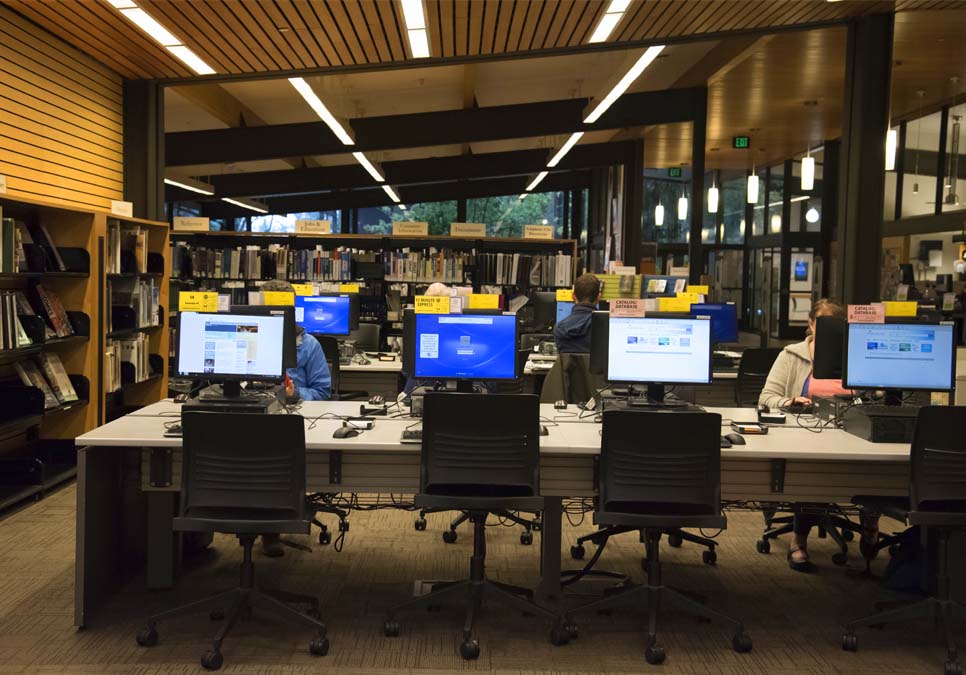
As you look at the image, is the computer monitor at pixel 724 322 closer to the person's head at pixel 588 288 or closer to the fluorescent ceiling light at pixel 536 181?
the person's head at pixel 588 288

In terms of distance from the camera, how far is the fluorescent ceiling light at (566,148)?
441 inches

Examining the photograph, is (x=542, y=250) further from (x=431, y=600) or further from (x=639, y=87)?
(x=431, y=600)

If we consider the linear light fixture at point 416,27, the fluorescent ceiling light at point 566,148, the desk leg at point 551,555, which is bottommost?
the desk leg at point 551,555

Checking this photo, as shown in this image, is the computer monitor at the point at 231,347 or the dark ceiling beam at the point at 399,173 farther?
the dark ceiling beam at the point at 399,173

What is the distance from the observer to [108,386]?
263 inches

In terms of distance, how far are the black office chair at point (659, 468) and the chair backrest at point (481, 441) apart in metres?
0.30

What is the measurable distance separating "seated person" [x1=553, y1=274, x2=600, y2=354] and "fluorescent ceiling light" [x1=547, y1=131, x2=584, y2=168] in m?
4.70

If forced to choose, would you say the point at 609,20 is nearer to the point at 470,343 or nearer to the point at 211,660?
the point at 470,343

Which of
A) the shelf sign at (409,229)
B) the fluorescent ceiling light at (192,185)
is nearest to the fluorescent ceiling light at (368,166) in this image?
the shelf sign at (409,229)

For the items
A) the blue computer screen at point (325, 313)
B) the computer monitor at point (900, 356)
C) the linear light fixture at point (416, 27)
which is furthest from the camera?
the blue computer screen at point (325, 313)

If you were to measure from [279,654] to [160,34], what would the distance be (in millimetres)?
4739

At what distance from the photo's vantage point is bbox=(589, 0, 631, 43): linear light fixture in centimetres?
612

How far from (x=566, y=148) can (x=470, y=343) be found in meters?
8.43

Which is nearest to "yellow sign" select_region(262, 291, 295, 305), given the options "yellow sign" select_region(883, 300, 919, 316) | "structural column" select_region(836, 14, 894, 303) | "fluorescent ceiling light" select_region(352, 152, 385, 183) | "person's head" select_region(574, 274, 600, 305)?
"person's head" select_region(574, 274, 600, 305)
